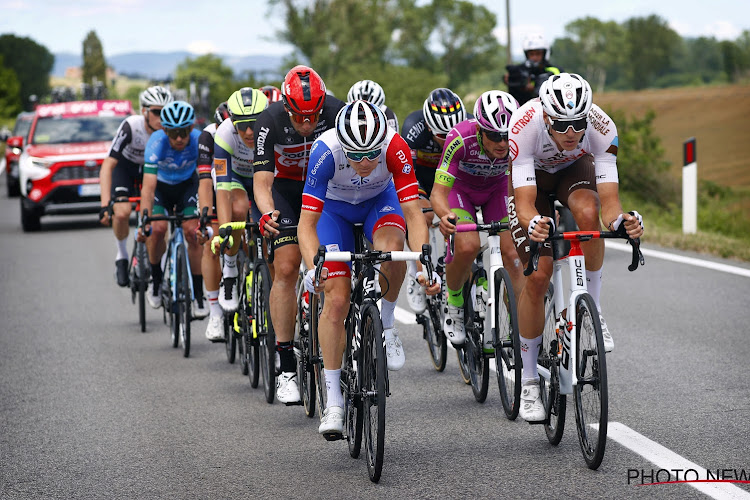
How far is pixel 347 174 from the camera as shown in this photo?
5859 mm

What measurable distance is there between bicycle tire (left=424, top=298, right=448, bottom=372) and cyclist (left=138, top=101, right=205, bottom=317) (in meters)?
2.11

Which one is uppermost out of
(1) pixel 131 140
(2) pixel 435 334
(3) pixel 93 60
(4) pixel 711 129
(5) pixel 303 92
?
(3) pixel 93 60

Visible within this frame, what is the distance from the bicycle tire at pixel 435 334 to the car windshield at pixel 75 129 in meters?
13.8

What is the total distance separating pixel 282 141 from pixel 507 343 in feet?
6.20

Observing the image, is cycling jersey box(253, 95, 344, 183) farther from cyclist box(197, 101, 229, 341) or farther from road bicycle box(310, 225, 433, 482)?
cyclist box(197, 101, 229, 341)

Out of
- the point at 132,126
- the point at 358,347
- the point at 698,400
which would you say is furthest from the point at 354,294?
the point at 132,126

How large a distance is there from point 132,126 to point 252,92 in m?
2.97

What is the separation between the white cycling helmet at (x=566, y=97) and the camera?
535cm

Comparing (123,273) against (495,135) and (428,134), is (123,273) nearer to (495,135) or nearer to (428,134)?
(428,134)

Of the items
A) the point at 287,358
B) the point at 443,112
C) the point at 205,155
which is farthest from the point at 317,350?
the point at 205,155

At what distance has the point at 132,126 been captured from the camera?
1055 centimetres

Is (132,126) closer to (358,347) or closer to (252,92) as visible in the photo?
(252,92)

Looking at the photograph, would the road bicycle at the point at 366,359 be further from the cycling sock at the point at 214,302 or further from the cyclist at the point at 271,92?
the cyclist at the point at 271,92

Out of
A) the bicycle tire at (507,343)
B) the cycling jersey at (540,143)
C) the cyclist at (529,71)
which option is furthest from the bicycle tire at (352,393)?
the cyclist at (529,71)
